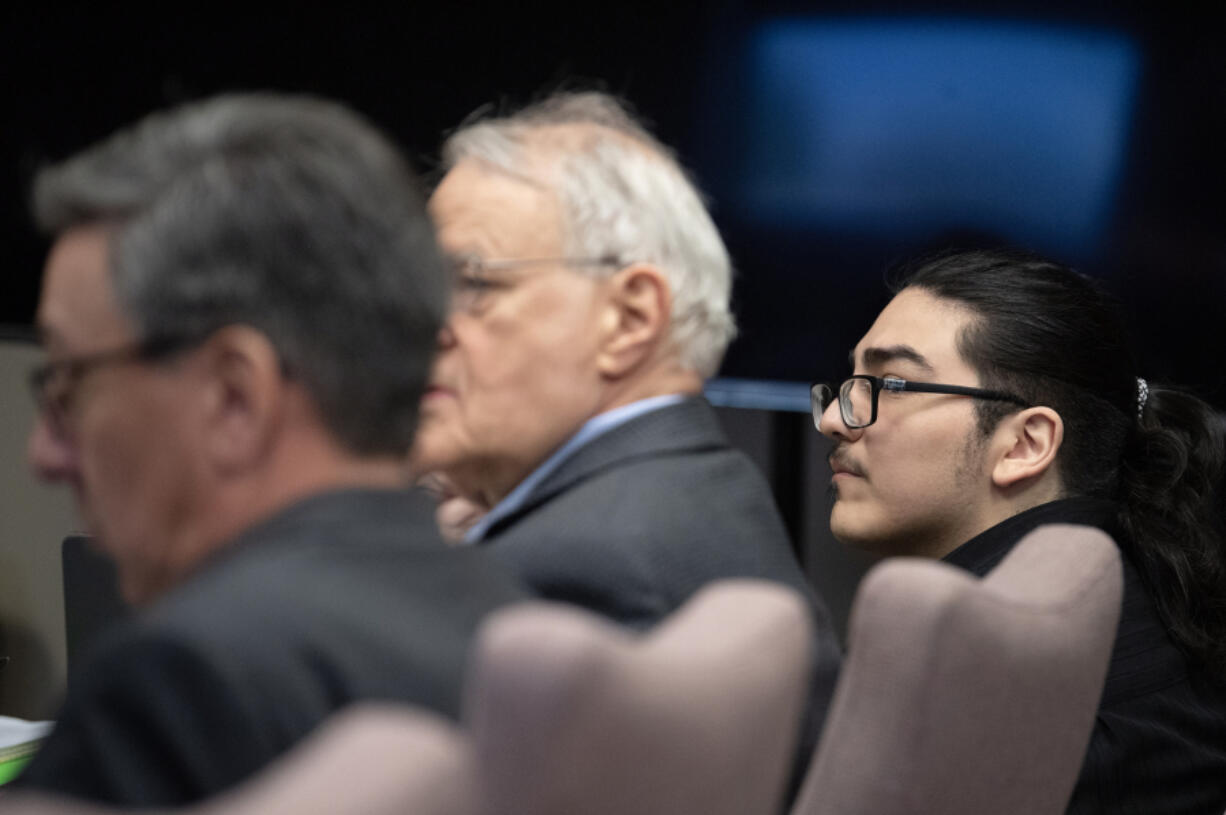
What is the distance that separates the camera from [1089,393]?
1849mm

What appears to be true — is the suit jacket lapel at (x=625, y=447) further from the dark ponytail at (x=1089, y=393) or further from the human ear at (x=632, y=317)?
the dark ponytail at (x=1089, y=393)

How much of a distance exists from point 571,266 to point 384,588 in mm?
583

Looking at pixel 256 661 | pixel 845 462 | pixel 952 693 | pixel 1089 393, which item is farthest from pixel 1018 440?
pixel 256 661

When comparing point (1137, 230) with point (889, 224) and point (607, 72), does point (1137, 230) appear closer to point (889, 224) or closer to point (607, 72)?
point (889, 224)

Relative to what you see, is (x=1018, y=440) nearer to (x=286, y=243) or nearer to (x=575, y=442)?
(x=575, y=442)

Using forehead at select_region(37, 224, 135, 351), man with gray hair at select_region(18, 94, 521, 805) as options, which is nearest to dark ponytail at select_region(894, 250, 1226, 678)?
man with gray hair at select_region(18, 94, 521, 805)

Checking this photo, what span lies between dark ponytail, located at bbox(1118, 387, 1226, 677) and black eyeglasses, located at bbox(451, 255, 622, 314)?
0.82 m

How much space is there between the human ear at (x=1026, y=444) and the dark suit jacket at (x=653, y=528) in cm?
56

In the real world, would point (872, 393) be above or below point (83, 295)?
below

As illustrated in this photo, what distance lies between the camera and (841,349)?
261cm

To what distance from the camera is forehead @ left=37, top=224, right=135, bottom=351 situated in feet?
2.81

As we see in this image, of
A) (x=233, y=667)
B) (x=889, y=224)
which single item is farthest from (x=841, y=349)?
(x=233, y=667)

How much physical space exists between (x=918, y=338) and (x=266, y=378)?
3.96 feet

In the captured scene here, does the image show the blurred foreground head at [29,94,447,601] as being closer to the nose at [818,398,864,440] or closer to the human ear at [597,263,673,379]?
the human ear at [597,263,673,379]
